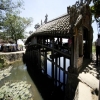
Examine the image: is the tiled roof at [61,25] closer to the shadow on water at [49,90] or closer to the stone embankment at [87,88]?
the stone embankment at [87,88]

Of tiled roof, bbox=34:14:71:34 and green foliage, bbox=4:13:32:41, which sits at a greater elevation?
green foliage, bbox=4:13:32:41

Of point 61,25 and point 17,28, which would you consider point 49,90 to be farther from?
point 17,28

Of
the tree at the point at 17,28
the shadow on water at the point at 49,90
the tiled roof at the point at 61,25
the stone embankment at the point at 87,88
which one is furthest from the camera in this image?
the tree at the point at 17,28

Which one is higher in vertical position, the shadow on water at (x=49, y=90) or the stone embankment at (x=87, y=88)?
the stone embankment at (x=87, y=88)

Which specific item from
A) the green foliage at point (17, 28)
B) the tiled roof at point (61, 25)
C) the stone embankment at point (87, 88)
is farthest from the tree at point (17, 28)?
the stone embankment at point (87, 88)

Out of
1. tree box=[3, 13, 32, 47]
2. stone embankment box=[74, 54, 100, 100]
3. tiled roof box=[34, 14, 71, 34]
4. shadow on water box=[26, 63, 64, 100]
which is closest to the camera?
stone embankment box=[74, 54, 100, 100]

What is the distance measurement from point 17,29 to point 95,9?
19.3m

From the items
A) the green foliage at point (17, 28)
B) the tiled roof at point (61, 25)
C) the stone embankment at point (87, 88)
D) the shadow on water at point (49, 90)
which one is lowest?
the shadow on water at point (49, 90)

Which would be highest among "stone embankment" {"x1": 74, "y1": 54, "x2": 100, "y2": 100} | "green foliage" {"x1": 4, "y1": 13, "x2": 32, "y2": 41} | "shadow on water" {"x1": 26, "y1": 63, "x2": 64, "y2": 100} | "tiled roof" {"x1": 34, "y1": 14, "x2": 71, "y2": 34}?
"green foliage" {"x1": 4, "y1": 13, "x2": 32, "y2": 41}

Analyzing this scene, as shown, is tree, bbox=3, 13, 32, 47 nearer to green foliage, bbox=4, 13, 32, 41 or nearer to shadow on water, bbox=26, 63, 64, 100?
green foliage, bbox=4, 13, 32, 41

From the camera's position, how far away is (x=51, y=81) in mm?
9773

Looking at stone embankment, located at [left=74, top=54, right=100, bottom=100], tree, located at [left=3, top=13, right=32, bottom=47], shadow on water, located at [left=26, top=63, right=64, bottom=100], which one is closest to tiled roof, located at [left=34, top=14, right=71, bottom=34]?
stone embankment, located at [left=74, top=54, right=100, bottom=100]

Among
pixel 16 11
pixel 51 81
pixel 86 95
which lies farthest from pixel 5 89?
pixel 16 11

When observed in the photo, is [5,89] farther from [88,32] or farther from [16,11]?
[16,11]
